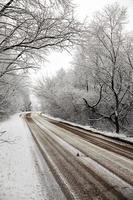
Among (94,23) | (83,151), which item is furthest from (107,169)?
(94,23)

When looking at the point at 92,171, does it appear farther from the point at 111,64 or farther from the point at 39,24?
the point at 111,64

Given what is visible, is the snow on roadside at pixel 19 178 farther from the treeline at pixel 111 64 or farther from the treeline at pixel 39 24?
the treeline at pixel 111 64

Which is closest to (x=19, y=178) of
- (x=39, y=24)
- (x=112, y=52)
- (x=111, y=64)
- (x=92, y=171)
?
(x=92, y=171)

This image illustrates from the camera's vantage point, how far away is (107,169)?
24.1 ft

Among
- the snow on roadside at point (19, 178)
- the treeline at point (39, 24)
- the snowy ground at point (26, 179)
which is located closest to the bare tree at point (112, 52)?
the snow on roadside at point (19, 178)

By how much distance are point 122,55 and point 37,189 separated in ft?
60.0

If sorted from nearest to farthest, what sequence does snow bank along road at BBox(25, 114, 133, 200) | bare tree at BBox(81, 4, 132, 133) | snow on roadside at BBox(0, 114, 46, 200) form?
snow bank along road at BBox(25, 114, 133, 200) → snow on roadside at BBox(0, 114, 46, 200) → bare tree at BBox(81, 4, 132, 133)

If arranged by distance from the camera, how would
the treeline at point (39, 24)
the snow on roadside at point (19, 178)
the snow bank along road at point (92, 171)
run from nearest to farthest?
the treeline at point (39, 24) < the snow bank along road at point (92, 171) < the snow on roadside at point (19, 178)

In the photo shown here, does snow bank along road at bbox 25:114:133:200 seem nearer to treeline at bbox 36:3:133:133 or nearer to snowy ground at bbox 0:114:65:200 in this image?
snowy ground at bbox 0:114:65:200

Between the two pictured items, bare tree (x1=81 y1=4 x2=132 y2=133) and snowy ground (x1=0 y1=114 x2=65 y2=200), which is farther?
bare tree (x1=81 y1=4 x2=132 y2=133)

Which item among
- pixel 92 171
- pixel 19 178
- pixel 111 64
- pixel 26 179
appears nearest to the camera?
pixel 26 179

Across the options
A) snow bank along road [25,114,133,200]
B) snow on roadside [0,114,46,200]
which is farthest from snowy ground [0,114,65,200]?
snow bank along road [25,114,133,200]

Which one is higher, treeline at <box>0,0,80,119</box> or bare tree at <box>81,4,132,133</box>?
bare tree at <box>81,4,132,133</box>

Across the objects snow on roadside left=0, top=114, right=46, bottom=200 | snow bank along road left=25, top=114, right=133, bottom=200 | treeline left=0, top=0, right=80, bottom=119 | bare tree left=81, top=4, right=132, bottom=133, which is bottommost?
snow on roadside left=0, top=114, right=46, bottom=200
